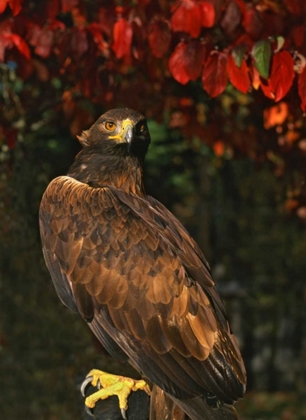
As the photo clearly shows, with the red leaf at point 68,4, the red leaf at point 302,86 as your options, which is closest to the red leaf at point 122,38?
the red leaf at point 68,4

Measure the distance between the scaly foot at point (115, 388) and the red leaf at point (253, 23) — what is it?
63.1 inches

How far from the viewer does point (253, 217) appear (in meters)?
9.90

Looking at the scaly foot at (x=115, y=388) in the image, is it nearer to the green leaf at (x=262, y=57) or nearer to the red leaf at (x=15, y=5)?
the green leaf at (x=262, y=57)

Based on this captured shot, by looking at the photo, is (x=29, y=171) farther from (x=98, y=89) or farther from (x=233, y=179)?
(x=233, y=179)

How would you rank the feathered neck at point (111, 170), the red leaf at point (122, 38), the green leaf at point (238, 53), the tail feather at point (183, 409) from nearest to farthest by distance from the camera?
the tail feather at point (183, 409) → the green leaf at point (238, 53) → the feathered neck at point (111, 170) → the red leaf at point (122, 38)

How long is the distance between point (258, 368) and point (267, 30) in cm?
629

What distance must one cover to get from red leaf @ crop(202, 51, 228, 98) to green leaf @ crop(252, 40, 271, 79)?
25cm

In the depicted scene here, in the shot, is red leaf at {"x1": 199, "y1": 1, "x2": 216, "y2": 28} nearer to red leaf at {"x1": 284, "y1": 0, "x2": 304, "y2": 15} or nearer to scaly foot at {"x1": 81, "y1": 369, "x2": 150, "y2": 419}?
red leaf at {"x1": 284, "y1": 0, "x2": 304, "y2": 15}

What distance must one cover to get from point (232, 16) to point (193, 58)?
10.2 inches

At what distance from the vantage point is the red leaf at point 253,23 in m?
4.17

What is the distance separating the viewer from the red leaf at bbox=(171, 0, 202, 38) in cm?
402

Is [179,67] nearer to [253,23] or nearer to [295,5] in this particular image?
[253,23]

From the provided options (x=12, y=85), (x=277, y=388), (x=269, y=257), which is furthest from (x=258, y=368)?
(x=12, y=85)

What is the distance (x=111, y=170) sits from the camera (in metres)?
4.21
